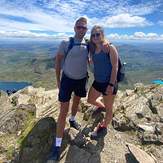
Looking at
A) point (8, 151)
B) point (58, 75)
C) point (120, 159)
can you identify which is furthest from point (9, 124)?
point (120, 159)

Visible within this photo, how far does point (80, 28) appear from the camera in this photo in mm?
11727

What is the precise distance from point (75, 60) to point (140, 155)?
5056 mm

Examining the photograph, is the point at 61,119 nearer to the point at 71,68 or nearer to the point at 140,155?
the point at 71,68

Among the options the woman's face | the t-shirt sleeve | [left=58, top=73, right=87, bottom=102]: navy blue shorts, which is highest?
the woman's face

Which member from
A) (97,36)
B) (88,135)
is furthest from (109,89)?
(88,135)

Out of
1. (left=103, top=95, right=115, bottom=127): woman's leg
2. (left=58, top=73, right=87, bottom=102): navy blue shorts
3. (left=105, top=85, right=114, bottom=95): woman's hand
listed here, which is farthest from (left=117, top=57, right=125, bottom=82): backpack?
(left=58, top=73, right=87, bottom=102): navy blue shorts

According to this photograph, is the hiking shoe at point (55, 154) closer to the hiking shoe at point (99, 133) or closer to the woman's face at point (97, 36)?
the hiking shoe at point (99, 133)

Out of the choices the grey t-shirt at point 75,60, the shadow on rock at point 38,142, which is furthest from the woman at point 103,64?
the shadow on rock at point 38,142

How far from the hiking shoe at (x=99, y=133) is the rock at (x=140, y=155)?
4.77ft

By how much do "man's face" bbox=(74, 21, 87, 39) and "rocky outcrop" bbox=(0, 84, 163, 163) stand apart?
477 cm

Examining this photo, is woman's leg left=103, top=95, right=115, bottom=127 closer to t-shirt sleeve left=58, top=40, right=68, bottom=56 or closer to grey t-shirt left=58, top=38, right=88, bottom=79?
grey t-shirt left=58, top=38, right=88, bottom=79

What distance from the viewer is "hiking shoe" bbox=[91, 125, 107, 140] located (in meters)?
13.6

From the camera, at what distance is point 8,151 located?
13.8 metres

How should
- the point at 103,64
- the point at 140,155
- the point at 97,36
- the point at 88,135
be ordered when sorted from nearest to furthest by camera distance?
1. the point at 97,36
2. the point at 103,64
3. the point at 140,155
4. the point at 88,135
